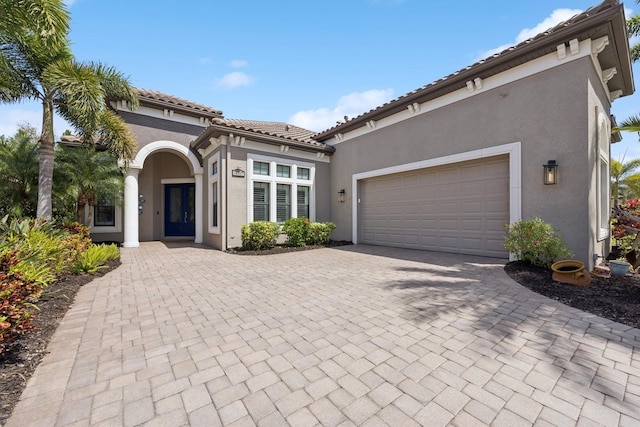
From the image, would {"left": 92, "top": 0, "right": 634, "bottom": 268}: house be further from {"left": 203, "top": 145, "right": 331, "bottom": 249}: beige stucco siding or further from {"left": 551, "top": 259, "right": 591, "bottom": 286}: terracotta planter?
{"left": 551, "top": 259, "right": 591, "bottom": 286}: terracotta planter

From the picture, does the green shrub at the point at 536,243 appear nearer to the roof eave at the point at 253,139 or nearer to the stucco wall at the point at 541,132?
the stucco wall at the point at 541,132

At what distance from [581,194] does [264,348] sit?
698cm

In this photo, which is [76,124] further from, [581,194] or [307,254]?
[581,194]

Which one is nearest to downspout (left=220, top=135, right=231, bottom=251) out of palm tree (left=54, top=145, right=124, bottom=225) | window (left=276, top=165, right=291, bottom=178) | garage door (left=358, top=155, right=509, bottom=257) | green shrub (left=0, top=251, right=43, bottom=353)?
window (left=276, top=165, right=291, bottom=178)

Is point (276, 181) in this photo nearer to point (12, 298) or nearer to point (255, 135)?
point (255, 135)

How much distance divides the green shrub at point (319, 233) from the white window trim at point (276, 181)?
95 cm

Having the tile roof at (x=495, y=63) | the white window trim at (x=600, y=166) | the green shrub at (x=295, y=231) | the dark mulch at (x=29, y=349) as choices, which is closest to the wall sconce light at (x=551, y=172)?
the white window trim at (x=600, y=166)

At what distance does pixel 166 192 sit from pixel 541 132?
15.0 meters

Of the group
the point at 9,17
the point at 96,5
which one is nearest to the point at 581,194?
the point at 96,5

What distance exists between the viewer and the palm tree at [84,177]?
8789 millimetres

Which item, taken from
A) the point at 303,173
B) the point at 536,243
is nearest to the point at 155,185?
the point at 303,173

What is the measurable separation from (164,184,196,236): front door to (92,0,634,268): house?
2.1 inches

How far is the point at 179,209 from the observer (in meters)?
13.9

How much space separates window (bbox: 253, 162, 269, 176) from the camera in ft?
33.1
